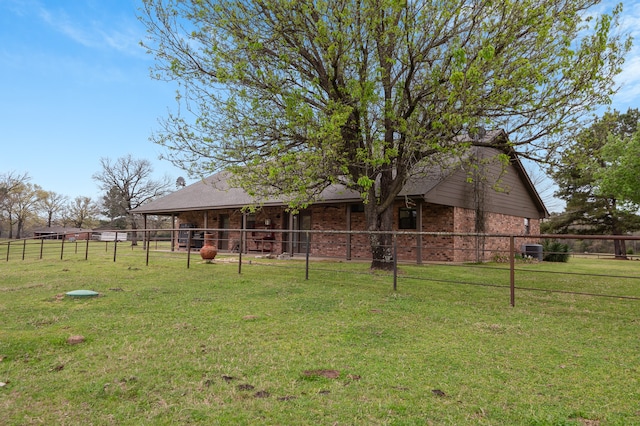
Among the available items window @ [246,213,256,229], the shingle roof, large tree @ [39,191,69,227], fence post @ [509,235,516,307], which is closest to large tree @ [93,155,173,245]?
large tree @ [39,191,69,227]

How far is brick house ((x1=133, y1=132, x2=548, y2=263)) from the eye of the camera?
13.5m

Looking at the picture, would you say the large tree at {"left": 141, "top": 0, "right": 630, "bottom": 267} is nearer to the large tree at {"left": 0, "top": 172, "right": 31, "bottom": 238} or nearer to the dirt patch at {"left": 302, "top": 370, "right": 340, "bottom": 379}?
the dirt patch at {"left": 302, "top": 370, "right": 340, "bottom": 379}

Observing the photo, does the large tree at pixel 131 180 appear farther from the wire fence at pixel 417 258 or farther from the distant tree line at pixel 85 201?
the wire fence at pixel 417 258

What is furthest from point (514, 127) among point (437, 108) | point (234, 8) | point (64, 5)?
point (64, 5)

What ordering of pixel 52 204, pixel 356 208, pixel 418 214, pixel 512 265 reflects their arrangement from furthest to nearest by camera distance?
pixel 52 204 < pixel 356 208 < pixel 418 214 < pixel 512 265

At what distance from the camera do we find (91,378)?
284 centimetres

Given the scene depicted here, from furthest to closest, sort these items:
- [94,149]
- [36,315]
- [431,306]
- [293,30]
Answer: [94,149] → [293,30] → [431,306] → [36,315]

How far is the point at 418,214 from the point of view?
44.7 ft

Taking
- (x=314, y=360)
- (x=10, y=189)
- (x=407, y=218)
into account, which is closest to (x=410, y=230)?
(x=407, y=218)

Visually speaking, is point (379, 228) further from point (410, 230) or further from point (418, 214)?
point (410, 230)

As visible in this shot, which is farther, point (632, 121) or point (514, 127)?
point (632, 121)

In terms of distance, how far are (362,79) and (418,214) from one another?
20.4ft

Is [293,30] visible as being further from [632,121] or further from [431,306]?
[632,121]

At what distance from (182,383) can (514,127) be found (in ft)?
29.1
